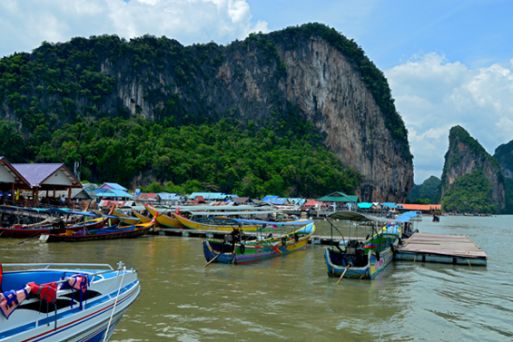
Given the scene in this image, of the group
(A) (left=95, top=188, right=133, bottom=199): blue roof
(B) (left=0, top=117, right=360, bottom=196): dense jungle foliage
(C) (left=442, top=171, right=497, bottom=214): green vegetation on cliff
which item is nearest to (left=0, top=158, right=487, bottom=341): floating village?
(A) (left=95, top=188, right=133, bottom=199): blue roof

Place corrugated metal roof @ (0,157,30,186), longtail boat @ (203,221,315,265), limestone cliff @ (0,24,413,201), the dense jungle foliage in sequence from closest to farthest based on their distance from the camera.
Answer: longtail boat @ (203,221,315,265) < corrugated metal roof @ (0,157,30,186) < the dense jungle foliage < limestone cliff @ (0,24,413,201)

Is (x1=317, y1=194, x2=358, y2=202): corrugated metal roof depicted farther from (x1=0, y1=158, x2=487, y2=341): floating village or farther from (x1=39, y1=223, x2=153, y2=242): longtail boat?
(x1=39, y1=223, x2=153, y2=242): longtail boat

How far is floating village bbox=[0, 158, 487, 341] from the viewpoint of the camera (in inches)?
243

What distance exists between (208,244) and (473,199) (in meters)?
184

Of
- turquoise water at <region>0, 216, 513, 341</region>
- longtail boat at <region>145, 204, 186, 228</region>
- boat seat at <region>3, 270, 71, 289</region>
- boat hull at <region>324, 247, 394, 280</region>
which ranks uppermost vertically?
boat seat at <region>3, 270, 71, 289</region>

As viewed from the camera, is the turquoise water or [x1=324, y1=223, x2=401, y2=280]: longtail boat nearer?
the turquoise water

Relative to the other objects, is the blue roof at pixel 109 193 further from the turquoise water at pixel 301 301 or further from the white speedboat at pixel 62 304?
the white speedboat at pixel 62 304

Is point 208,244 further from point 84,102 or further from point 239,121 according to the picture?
point 239,121

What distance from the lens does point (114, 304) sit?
7.54m

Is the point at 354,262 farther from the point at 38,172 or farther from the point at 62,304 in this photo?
the point at 38,172

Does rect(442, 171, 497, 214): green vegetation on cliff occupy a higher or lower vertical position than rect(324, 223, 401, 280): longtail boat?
higher

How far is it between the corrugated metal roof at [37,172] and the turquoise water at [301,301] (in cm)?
1217

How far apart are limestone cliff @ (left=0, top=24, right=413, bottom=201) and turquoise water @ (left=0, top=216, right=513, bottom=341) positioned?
9954 centimetres

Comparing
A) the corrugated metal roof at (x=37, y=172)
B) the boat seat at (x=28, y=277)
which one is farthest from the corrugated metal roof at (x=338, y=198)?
the boat seat at (x=28, y=277)
